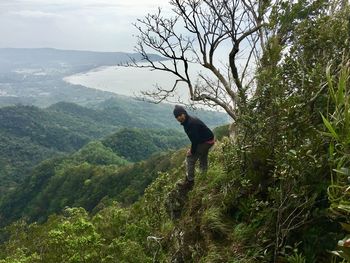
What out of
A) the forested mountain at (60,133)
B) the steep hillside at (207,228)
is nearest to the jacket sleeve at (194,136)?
the steep hillside at (207,228)

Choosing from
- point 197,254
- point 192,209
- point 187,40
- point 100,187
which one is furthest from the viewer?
point 100,187

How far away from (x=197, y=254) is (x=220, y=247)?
1.72ft

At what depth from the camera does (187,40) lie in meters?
8.84

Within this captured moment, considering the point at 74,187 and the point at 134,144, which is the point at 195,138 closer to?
the point at 74,187

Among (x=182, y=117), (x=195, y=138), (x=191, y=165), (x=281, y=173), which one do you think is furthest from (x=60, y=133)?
(x=281, y=173)

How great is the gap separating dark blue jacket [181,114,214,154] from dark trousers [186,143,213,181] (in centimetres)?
8

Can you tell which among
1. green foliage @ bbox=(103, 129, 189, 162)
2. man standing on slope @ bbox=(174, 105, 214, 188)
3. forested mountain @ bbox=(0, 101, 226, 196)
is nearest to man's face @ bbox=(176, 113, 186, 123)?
man standing on slope @ bbox=(174, 105, 214, 188)

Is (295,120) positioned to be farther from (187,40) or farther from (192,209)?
(187,40)

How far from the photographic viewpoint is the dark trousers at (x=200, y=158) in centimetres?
675

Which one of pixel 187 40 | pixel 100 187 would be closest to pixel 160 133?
pixel 100 187

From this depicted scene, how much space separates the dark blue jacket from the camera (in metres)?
6.50

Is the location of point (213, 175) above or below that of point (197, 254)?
above

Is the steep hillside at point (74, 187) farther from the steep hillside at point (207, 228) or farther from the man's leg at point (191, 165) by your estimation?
the man's leg at point (191, 165)

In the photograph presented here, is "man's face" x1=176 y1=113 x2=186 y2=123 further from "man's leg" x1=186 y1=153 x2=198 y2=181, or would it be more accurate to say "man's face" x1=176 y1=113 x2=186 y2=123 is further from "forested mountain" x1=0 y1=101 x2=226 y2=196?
"forested mountain" x1=0 y1=101 x2=226 y2=196
